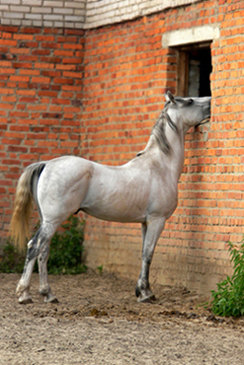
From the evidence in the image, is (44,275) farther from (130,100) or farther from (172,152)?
(130,100)

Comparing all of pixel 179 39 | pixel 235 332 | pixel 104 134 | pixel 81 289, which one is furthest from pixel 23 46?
pixel 235 332

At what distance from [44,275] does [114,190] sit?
1.16m

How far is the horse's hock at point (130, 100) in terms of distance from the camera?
28.6 ft

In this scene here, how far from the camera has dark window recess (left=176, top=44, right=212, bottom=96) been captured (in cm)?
974

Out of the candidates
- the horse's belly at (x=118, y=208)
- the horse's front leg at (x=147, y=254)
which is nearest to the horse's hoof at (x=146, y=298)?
the horse's front leg at (x=147, y=254)

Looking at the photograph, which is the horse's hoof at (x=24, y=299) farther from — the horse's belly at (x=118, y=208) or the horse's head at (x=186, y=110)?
the horse's head at (x=186, y=110)

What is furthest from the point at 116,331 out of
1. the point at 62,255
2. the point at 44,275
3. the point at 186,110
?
the point at 62,255

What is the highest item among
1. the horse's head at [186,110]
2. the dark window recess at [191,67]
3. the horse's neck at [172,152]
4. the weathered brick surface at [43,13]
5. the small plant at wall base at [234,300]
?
the weathered brick surface at [43,13]

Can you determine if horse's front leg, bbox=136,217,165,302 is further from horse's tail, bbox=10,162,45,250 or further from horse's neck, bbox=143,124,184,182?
horse's tail, bbox=10,162,45,250

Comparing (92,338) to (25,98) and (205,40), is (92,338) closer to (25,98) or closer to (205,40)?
(205,40)

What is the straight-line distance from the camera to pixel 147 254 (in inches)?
335

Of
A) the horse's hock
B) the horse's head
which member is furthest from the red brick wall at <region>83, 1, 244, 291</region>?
the horse's head

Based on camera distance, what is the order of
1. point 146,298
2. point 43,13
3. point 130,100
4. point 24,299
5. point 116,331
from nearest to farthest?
point 116,331
point 24,299
point 146,298
point 130,100
point 43,13

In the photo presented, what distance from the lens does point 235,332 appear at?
6754 millimetres
